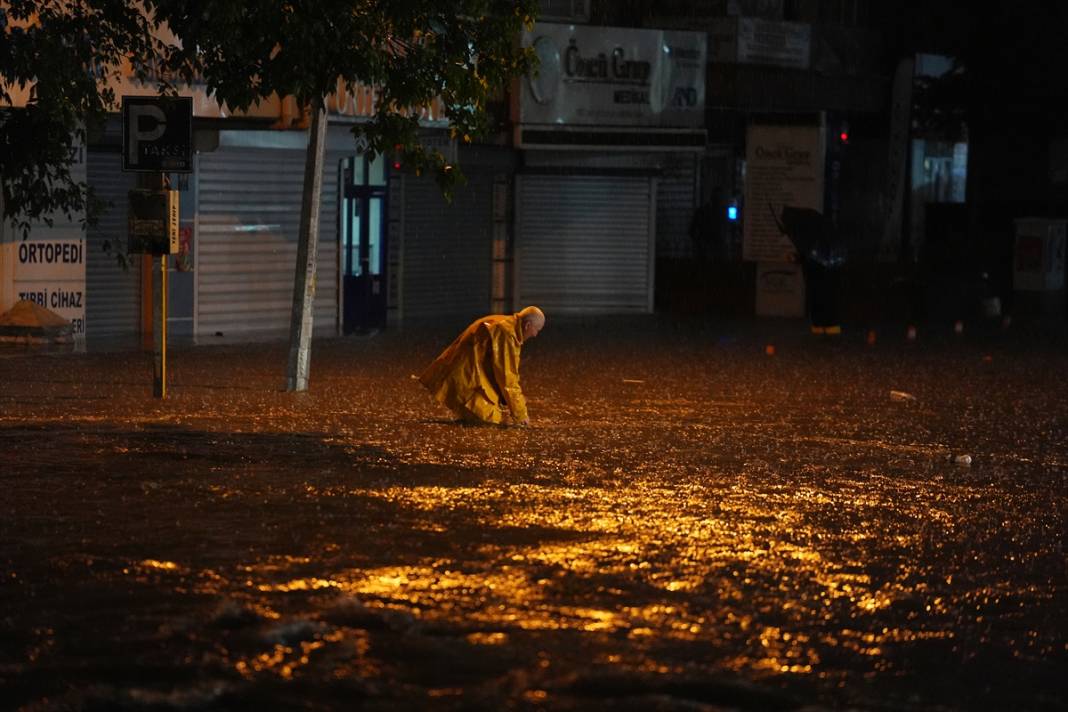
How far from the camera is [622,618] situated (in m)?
8.13

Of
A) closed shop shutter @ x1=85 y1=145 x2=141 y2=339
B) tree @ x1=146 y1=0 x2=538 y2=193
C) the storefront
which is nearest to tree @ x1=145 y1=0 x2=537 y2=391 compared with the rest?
tree @ x1=146 y1=0 x2=538 y2=193

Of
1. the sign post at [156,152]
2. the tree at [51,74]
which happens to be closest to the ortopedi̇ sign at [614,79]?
the sign post at [156,152]

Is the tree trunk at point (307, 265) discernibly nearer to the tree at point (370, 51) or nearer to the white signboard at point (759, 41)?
the tree at point (370, 51)

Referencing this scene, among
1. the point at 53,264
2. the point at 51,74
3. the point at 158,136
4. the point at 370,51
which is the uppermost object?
the point at 370,51

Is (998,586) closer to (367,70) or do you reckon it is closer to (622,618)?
(622,618)

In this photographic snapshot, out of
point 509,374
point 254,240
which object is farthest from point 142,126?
point 254,240

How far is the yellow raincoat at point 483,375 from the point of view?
15180mm

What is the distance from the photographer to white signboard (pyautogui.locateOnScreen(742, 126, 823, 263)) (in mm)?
30078

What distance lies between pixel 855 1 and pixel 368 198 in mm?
22783

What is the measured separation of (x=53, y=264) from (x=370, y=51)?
30.9 ft

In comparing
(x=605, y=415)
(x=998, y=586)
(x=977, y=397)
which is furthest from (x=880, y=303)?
(x=998, y=586)

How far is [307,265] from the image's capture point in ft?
59.4

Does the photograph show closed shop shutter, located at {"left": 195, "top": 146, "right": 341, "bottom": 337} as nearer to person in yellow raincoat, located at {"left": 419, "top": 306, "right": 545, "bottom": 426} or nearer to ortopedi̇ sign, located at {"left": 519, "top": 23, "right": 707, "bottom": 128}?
ortopedi̇ sign, located at {"left": 519, "top": 23, "right": 707, "bottom": 128}

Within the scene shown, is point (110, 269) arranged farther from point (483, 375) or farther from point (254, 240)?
point (483, 375)
